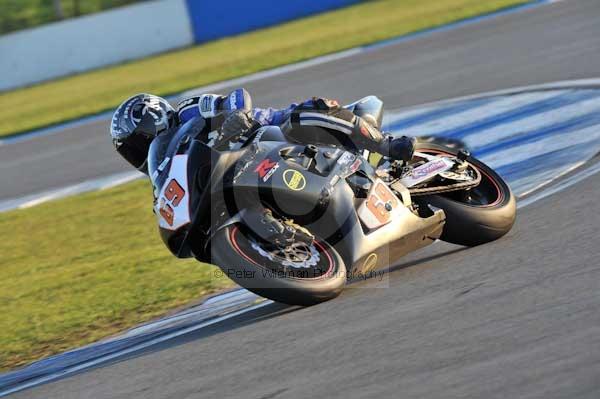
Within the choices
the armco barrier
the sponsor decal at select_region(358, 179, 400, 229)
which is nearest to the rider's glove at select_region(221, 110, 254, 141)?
the sponsor decal at select_region(358, 179, 400, 229)

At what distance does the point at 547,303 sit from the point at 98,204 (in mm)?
6978

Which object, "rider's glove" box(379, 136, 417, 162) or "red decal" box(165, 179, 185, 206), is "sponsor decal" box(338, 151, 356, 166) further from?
"red decal" box(165, 179, 185, 206)

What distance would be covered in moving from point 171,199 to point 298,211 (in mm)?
686

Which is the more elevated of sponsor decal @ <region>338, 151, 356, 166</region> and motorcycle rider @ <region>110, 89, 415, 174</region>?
motorcycle rider @ <region>110, 89, 415, 174</region>

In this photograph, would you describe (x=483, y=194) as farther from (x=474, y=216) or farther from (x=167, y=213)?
(x=167, y=213)

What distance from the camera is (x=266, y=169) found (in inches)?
200

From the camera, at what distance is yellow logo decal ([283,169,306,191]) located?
5.07 m

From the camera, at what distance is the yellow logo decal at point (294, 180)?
507cm

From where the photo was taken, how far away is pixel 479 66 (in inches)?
509

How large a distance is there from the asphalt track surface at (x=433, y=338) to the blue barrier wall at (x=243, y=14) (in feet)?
63.1

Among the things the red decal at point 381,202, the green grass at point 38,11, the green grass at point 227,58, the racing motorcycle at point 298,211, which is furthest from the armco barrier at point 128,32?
the red decal at point 381,202

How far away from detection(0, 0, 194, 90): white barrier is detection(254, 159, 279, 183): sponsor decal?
782 inches

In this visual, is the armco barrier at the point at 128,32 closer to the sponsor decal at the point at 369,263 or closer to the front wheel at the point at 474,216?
the front wheel at the point at 474,216

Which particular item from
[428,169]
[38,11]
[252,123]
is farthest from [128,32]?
[252,123]
